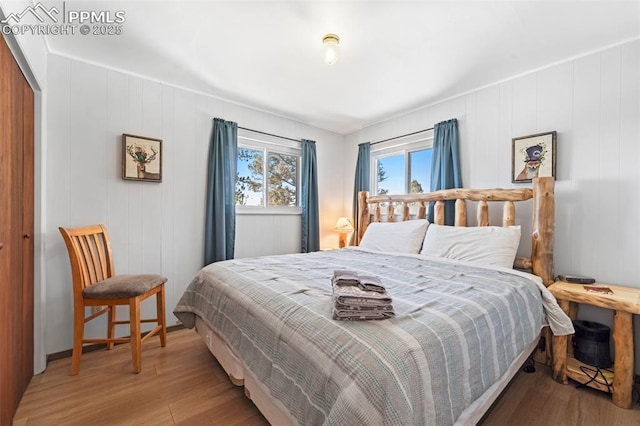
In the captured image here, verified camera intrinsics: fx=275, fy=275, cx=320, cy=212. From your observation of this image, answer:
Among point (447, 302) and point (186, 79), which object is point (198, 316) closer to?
point (447, 302)

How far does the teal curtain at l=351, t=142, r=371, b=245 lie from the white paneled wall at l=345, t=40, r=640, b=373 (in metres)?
→ 1.54

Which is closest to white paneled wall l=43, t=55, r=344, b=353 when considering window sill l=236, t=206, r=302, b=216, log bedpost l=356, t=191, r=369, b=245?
window sill l=236, t=206, r=302, b=216

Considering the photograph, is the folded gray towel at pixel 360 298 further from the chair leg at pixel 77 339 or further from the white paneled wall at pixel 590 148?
the white paneled wall at pixel 590 148

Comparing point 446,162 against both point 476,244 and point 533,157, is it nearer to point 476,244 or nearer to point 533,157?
point 533,157

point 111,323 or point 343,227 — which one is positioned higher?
point 343,227

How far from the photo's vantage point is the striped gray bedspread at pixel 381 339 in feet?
2.83

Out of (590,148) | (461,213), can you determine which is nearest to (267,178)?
(461,213)

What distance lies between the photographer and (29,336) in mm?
1793

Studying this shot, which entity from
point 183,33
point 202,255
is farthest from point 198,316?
point 183,33

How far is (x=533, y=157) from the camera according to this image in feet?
7.70

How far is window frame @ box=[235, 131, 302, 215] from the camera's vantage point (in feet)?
10.7

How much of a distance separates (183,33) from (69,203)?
1.61 m

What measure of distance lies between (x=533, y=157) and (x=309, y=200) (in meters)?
2.40

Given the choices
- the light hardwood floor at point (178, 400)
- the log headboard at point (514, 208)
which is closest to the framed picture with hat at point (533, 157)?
the log headboard at point (514, 208)
